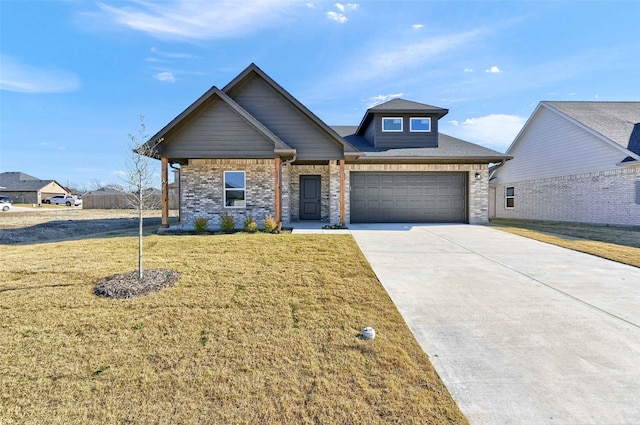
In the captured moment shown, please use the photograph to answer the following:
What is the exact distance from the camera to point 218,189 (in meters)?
11.9

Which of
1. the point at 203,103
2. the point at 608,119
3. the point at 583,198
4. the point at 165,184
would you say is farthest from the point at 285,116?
the point at 608,119

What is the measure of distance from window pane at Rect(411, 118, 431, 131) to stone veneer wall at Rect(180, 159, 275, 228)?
776 cm

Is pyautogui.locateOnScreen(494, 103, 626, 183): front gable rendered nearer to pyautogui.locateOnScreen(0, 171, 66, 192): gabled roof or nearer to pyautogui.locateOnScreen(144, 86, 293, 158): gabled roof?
pyautogui.locateOnScreen(144, 86, 293, 158): gabled roof

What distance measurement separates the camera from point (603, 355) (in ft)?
10.5

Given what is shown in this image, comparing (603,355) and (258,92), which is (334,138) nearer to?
(258,92)

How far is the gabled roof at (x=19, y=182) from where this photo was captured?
48.9 meters

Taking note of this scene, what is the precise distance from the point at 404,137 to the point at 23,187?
66.0 meters

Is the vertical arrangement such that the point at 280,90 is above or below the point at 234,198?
above

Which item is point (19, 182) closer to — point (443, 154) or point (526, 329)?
point (443, 154)

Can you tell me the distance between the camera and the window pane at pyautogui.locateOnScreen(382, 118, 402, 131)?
14.5 meters

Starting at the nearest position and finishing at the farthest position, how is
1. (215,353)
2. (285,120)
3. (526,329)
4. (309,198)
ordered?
(215,353) < (526,329) < (285,120) < (309,198)

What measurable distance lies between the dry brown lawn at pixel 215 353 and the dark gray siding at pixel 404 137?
10388 millimetres

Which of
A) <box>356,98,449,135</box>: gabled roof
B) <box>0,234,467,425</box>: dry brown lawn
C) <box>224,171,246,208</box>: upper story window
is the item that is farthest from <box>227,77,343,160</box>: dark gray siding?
<box>0,234,467,425</box>: dry brown lawn

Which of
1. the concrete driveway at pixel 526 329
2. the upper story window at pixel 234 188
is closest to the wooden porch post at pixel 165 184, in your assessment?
the upper story window at pixel 234 188
